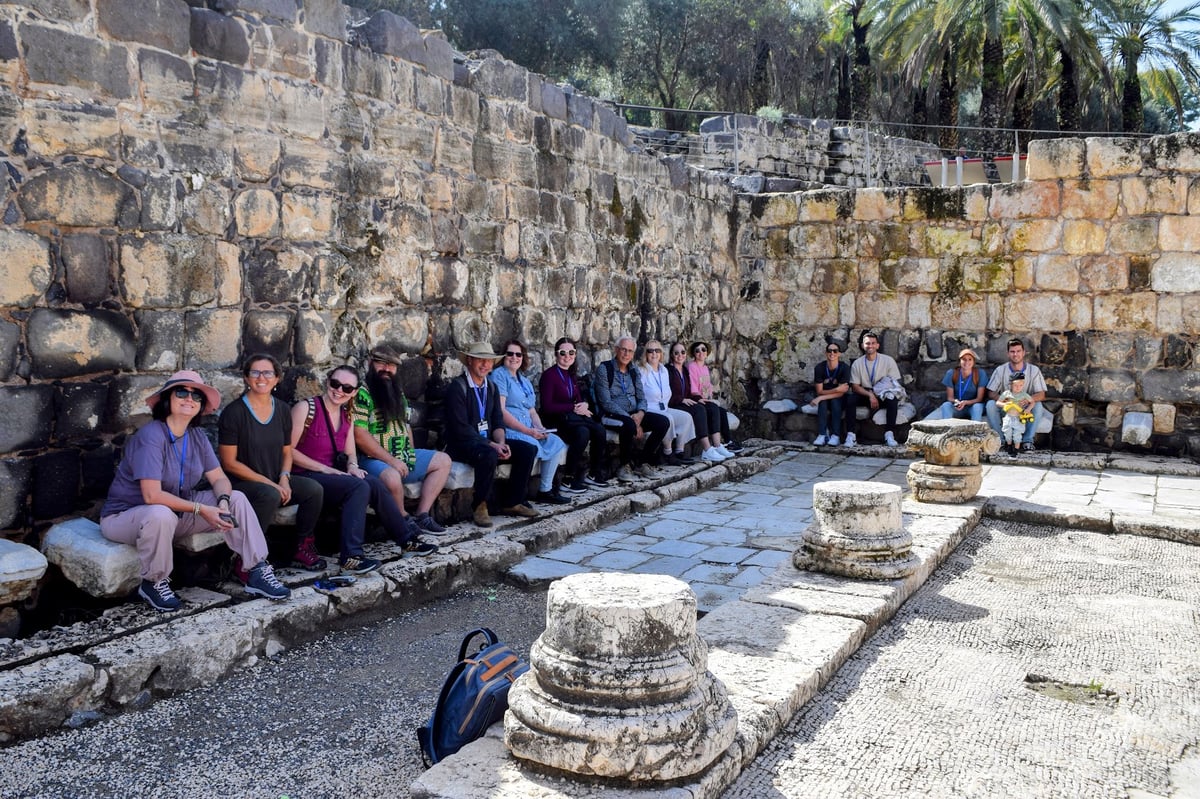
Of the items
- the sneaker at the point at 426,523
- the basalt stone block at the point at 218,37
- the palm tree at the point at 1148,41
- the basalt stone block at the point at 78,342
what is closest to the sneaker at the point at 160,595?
the basalt stone block at the point at 78,342

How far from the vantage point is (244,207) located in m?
5.73

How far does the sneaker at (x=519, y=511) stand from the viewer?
706cm

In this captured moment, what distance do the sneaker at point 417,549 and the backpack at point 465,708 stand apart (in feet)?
7.13

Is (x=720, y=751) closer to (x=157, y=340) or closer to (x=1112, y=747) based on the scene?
(x=1112, y=747)

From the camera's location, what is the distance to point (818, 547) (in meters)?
5.52

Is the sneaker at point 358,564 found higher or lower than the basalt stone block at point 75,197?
lower

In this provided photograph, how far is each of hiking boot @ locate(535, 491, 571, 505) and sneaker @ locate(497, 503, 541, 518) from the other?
0.48 m

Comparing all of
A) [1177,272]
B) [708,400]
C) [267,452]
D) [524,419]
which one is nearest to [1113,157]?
[1177,272]

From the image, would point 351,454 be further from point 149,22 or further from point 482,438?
point 149,22

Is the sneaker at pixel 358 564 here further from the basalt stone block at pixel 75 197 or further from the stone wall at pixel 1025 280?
the stone wall at pixel 1025 280

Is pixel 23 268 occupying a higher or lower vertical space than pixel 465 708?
higher

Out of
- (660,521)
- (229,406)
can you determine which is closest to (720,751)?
(229,406)

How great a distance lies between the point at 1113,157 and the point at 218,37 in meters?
8.92

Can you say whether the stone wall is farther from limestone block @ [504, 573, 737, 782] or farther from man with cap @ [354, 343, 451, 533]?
limestone block @ [504, 573, 737, 782]
